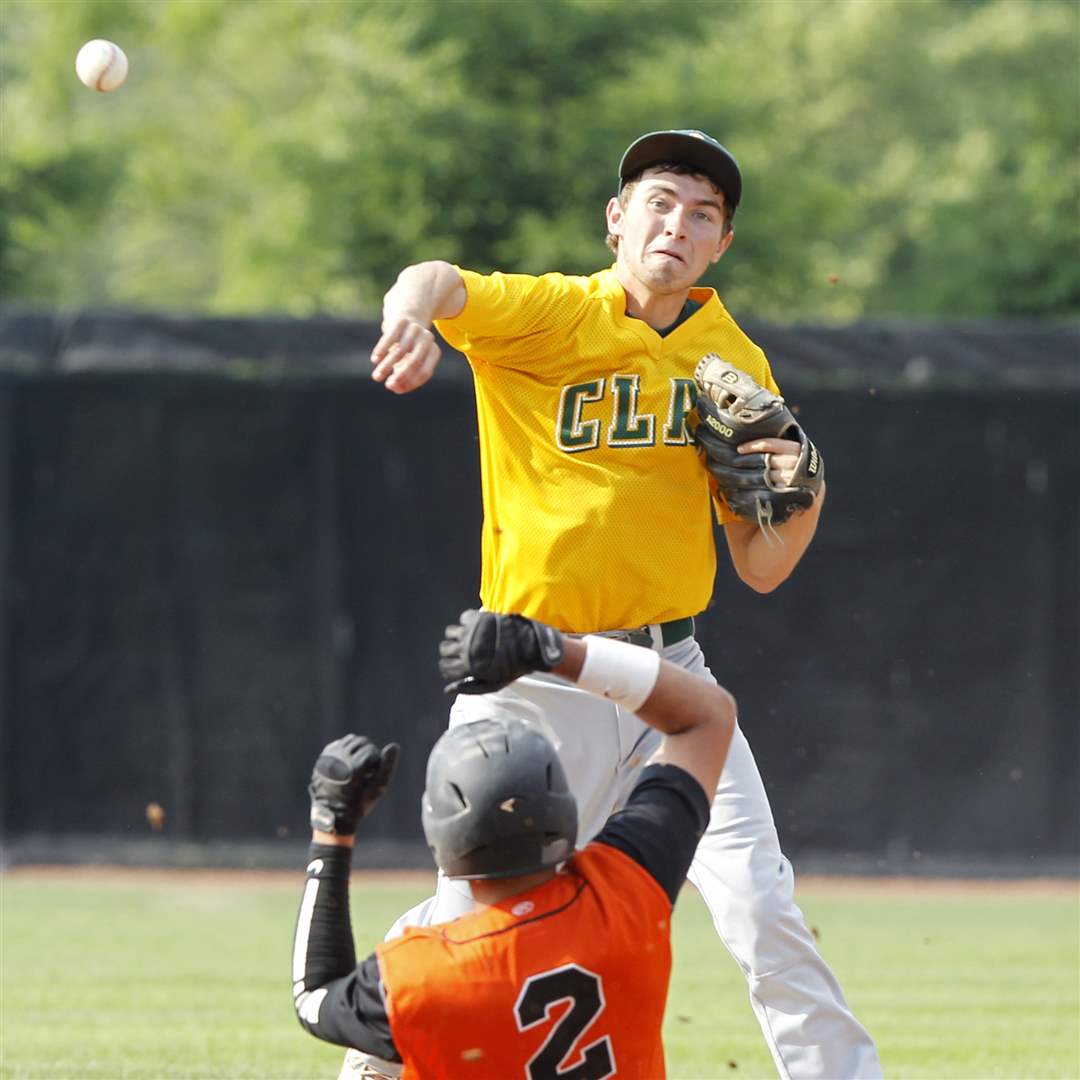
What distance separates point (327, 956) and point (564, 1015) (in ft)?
1.46

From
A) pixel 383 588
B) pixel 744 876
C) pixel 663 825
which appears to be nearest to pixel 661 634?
pixel 744 876

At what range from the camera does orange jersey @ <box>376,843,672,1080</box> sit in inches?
113

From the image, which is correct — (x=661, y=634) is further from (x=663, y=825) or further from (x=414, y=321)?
(x=663, y=825)

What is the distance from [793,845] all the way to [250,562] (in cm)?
360

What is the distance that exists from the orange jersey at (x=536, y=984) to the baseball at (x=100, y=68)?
579 centimetres

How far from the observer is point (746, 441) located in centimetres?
420

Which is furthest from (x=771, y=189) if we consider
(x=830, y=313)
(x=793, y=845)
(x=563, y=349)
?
(x=563, y=349)

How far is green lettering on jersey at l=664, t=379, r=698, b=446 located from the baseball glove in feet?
0.11

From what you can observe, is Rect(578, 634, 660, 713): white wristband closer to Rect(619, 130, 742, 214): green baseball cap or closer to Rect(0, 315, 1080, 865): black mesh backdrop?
Rect(619, 130, 742, 214): green baseball cap

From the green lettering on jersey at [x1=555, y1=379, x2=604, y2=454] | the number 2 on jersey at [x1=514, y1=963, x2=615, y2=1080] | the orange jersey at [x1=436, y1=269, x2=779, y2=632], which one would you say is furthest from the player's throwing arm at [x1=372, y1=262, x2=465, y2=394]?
the number 2 on jersey at [x1=514, y1=963, x2=615, y2=1080]

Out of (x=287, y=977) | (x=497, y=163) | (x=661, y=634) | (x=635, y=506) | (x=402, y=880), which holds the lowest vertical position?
(x=402, y=880)

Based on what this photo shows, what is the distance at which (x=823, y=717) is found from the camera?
1110cm

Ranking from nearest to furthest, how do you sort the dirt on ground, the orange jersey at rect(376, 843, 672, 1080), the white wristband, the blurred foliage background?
the orange jersey at rect(376, 843, 672, 1080) → the white wristband → the dirt on ground → the blurred foliage background

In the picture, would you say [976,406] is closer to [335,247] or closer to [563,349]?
[563,349]
